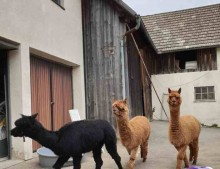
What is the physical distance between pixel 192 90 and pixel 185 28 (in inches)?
166

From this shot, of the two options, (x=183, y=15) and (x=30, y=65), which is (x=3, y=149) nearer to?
(x=30, y=65)

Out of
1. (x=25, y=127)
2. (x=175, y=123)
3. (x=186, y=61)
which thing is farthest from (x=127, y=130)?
(x=186, y=61)

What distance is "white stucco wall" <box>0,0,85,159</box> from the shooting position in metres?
8.55

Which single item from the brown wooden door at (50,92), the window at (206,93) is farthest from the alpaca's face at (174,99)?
the window at (206,93)

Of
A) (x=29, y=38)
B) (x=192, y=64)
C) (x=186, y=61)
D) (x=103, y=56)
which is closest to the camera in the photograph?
(x=29, y=38)

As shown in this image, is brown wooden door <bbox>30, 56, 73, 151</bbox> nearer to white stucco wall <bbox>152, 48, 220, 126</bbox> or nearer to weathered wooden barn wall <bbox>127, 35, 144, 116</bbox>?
weathered wooden barn wall <bbox>127, 35, 144, 116</bbox>

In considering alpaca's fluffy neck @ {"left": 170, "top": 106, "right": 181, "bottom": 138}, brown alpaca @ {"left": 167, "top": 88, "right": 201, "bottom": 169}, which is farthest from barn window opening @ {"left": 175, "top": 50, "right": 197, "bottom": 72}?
alpaca's fluffy neck @ {"left": 170, "top": 106, "right": 181, "bottom": 138}

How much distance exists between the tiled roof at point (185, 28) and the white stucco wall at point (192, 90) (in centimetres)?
128

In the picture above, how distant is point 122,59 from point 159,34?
1013cm

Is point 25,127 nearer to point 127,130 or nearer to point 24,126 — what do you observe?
point 24,126

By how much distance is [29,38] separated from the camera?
30.2 ft

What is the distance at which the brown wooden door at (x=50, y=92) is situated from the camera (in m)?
9.98

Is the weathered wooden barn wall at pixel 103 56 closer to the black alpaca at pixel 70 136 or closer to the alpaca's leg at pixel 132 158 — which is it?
the alpaca's leg at pixel 132 158

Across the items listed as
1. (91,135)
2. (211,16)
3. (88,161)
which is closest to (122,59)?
(88,161)
